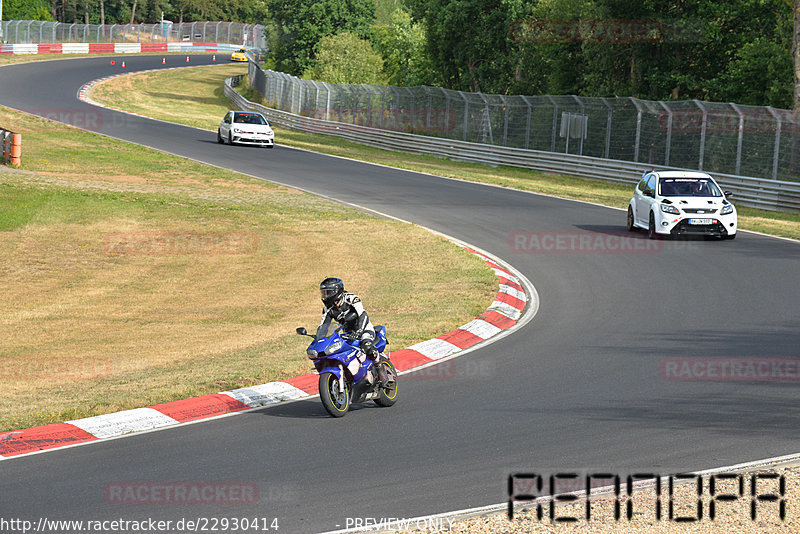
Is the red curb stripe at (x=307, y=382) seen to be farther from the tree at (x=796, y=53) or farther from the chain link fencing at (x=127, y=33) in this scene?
the chain link fencing at (x=127, y=33)

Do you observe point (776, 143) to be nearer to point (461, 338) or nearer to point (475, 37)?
point (461, 338)

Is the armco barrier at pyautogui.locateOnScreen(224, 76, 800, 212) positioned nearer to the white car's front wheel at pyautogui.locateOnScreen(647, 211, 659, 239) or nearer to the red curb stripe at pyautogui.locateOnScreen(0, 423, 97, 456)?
the white car's front wheel at pyautogui.locateOnScreen(647, 211, 659, 239)

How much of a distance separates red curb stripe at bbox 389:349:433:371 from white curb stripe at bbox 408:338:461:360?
0.33 ft

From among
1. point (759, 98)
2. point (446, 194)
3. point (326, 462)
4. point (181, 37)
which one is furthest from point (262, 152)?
point (181, 37)

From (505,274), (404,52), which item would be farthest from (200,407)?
(404,52)

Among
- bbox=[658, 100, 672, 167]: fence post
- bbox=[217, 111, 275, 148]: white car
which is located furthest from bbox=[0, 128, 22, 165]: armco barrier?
bbox=[658, 100, 672, 167]: fence post

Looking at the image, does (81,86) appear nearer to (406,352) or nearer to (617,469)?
(406,352)

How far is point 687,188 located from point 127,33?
95.6 meters

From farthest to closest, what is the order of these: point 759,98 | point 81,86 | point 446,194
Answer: point 81,86
point 759,98
point 446,194

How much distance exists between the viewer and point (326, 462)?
7953 mm

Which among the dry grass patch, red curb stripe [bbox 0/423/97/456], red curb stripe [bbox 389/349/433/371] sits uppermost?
red curb stripe [bbox 0/423/97/456]

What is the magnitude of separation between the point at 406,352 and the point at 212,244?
10.1m

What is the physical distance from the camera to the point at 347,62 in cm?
6919

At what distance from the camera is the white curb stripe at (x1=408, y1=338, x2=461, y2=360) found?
40.4 feet
